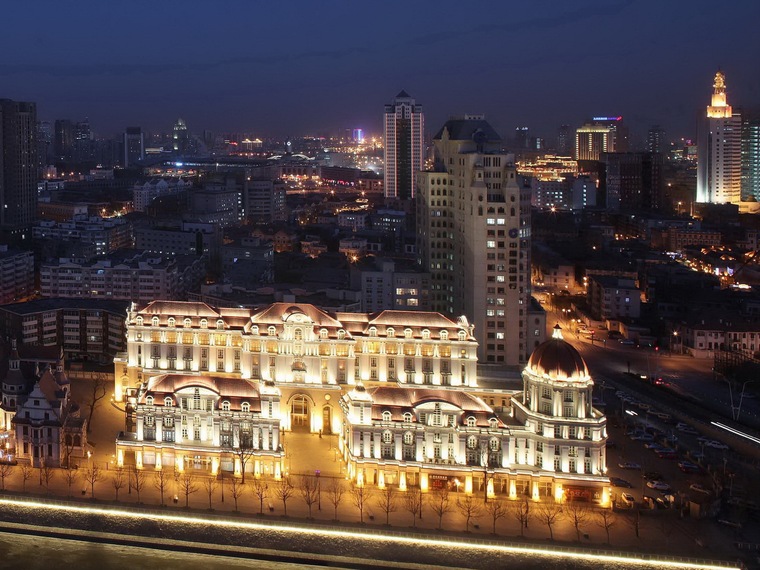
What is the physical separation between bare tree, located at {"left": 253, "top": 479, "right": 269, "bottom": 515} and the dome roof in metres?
5.12

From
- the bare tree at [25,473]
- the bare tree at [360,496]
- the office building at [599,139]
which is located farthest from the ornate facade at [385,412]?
the office building at [599,139]

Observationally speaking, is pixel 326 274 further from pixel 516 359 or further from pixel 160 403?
pixel 160 403

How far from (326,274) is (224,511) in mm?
18949

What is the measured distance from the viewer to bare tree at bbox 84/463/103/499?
630 inches

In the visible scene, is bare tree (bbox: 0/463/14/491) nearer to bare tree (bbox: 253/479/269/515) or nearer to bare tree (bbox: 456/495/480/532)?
bare tree (bbox: 253/479/269/515)

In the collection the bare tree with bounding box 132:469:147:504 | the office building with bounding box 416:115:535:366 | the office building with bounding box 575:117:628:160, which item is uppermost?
the office building with bounding box 575:117:628:160

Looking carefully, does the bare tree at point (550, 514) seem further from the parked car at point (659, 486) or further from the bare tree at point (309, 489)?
the bare tree at point (309, 489)

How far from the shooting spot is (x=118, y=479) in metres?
16.5

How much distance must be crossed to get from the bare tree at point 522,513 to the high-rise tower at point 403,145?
42.3 meters

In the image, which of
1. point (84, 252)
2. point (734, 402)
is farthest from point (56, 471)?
point (84, 252)

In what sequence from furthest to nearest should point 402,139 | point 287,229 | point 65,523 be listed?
point 402,139
point 287,229
point 65,523

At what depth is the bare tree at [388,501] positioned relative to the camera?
50.2 feet

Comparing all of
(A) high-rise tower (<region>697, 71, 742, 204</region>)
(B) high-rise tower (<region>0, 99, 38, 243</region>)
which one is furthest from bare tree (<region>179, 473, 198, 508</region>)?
(A) high-rise tower (<region>697, 71, 742, 204</region>)

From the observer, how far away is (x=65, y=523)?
1528cm
